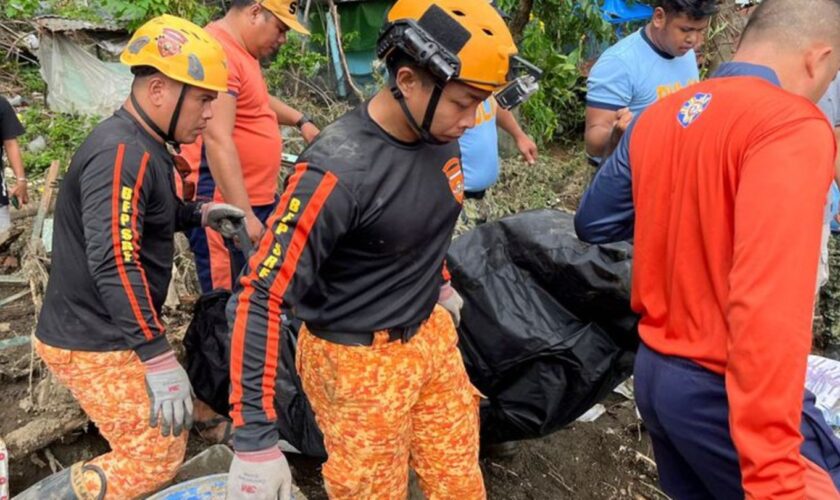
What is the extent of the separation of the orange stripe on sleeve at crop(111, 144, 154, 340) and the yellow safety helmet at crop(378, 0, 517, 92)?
3.14 feet

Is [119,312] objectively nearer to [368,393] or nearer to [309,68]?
[368,393]

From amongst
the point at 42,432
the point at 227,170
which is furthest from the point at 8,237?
the point at 227,170

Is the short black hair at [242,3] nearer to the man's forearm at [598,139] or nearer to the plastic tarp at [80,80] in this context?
the man's forearm at [598,139]

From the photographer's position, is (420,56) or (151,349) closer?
(420,56)

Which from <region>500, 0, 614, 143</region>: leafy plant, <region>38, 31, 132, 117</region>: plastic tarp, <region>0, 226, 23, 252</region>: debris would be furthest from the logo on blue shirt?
<region>38, 31, 132, 117</region>: plastic tarp

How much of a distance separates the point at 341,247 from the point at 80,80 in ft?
25.7

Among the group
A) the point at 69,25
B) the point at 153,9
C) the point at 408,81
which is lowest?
the point at 69,25

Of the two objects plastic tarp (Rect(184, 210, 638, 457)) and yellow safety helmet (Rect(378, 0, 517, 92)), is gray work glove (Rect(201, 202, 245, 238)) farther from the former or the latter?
yellow safety helmet (Rect(378, 0, 517, 92))

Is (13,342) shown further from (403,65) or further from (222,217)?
(403,65)

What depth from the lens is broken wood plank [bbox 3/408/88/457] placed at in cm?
303

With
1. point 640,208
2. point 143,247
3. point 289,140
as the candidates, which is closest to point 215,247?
point 143,247

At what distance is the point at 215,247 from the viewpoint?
3.48m

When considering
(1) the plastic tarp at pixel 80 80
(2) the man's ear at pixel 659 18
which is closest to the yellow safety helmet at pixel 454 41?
(2) the man's ear at pixel 659 18

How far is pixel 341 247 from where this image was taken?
1.94 meters
